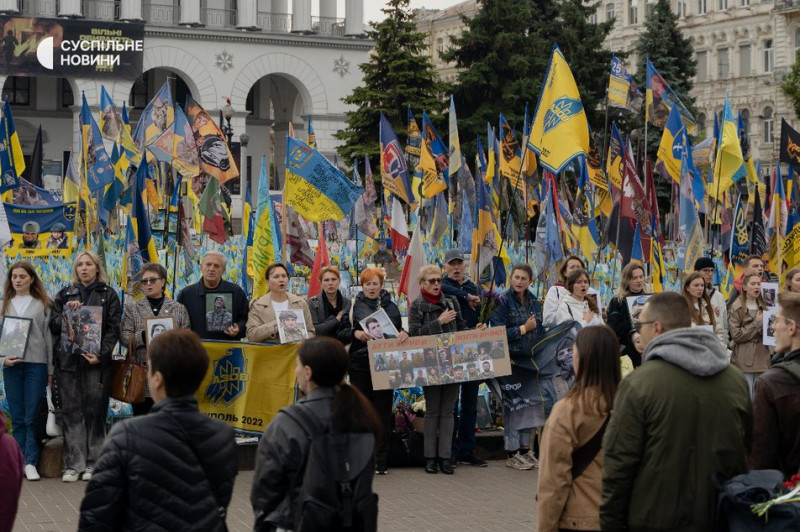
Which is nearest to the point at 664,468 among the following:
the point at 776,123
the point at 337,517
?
the point at 337,517

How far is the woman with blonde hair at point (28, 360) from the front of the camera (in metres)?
9.69

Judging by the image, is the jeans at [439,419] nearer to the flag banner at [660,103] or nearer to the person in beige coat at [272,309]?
the person in beige coat at [272,309]

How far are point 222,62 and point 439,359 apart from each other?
47.3 meters

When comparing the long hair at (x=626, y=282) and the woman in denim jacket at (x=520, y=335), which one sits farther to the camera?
the woman in denim jacket at (x=520, y=335)

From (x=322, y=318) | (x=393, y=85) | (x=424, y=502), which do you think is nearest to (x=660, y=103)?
(x=322, y=318)

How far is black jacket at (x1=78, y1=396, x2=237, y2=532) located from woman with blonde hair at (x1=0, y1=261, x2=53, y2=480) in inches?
205

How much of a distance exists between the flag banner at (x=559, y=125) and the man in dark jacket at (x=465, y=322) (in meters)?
1.67

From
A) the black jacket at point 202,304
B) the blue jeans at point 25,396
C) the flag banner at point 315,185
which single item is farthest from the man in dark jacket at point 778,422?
the flag banner at point 315,185

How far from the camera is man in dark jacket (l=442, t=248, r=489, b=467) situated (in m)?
10.8

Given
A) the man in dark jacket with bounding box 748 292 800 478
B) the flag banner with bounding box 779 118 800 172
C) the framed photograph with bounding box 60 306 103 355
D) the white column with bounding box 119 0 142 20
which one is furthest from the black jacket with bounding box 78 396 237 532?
the white column with bounding box 119 0 142 20

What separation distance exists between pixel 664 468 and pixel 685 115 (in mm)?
13831

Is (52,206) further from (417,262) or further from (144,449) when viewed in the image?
(144,449)

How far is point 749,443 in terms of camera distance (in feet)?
17.5

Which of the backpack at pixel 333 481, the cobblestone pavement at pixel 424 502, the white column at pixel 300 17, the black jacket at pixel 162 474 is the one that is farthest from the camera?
the white column at pixel 300 17
